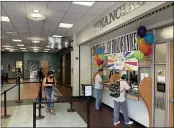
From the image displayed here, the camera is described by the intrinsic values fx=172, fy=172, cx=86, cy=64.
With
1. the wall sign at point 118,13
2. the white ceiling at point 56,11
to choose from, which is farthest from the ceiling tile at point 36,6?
the wall sign at point 118,13

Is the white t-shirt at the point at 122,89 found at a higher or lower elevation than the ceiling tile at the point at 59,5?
lower

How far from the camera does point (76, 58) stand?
306 inches

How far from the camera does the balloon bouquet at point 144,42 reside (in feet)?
11.8

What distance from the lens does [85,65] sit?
787cm

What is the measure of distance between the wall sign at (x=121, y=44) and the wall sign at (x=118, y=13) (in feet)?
2.61

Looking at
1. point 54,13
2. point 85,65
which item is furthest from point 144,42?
point 85,65

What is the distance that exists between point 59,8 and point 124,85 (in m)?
2.59

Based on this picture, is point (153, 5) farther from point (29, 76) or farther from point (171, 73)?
point (29, 76)

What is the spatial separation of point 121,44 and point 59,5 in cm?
220

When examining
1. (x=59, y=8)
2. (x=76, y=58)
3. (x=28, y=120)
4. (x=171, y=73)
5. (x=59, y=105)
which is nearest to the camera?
(x=171, y=73)

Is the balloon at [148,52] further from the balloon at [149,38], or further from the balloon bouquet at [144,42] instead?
the balloon at [149,38]

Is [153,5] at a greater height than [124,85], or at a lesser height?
greater

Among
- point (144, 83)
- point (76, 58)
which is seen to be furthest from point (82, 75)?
point (144, 83)

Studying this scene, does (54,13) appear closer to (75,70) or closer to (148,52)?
(148,52)
